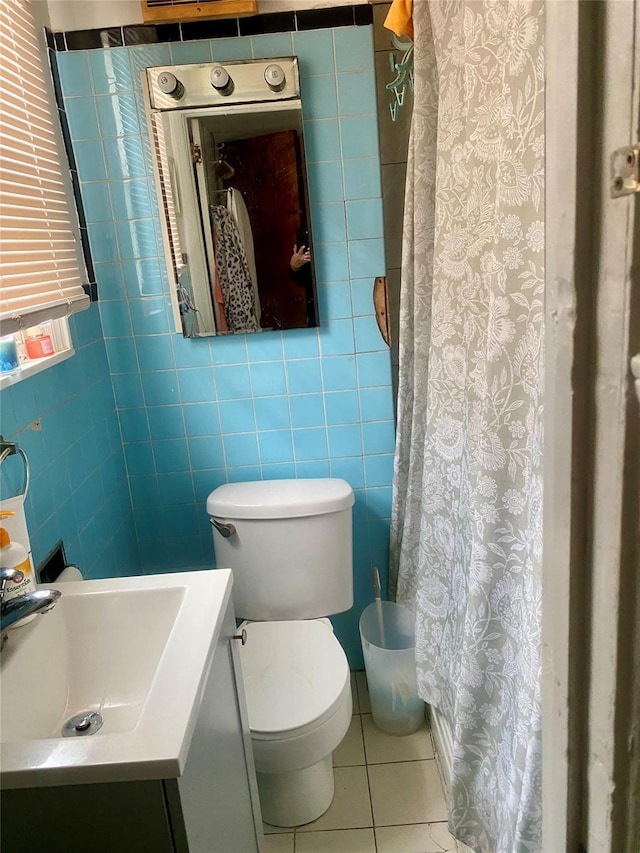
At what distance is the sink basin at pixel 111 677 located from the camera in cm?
80

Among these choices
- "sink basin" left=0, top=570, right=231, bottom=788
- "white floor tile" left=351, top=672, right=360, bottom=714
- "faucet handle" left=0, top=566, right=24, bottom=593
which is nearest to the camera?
"sink basin" left=0, top=570, right=231, bottom=788

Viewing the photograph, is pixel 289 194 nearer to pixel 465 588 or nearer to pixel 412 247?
pixel 412 247

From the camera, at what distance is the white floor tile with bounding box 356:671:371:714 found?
208cm

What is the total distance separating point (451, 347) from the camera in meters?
1.27

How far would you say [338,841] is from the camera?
164 cm

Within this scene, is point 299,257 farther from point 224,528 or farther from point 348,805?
point 348,805

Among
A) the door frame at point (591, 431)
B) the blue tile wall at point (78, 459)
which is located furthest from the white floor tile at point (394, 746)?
the door frame at point (591, 431)

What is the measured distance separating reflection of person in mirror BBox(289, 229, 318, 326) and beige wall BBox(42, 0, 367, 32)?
1.83 feet

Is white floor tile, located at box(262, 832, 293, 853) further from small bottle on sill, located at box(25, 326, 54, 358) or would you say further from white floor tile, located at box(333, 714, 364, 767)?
small bottle on sill, located at box(25, 326, 54, 358)

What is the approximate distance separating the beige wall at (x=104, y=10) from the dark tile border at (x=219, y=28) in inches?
0.5

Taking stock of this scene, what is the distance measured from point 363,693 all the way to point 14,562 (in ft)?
4.63

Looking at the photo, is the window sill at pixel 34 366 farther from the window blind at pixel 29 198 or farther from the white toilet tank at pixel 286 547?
the white toilet tank at pixel 286 547

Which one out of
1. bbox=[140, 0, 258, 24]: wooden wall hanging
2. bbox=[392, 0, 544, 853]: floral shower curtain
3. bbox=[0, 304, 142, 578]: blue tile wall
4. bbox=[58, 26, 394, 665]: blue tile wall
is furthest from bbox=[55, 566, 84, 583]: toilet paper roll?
bbox=[140, 0, 258, 24]: wooden wall hanging

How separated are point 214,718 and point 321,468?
3.29ft
